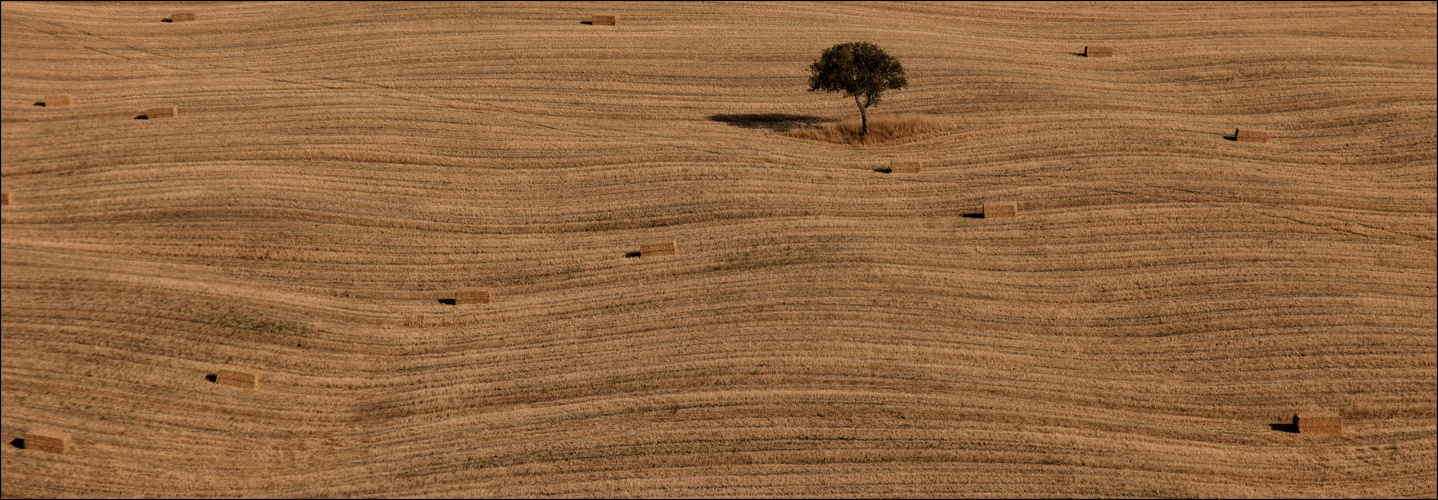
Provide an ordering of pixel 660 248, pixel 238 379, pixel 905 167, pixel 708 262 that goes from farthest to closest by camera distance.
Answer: pixel 905 167
pixel 660 248
pixel 708 262
pixel 238 379

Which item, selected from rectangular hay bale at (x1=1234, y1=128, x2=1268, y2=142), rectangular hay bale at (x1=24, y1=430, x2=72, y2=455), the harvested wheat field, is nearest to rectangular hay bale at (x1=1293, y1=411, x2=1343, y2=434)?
the harvested wheat field

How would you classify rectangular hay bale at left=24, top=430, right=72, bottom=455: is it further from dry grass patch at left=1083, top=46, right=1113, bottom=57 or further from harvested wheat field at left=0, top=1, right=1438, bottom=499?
dry grass patch at left=1083, top=46, right=1113, bottom=57

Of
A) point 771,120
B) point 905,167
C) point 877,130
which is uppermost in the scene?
point 771,120

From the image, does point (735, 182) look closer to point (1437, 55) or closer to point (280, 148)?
point (280, 148)

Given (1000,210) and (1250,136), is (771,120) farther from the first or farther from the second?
(1250,136)

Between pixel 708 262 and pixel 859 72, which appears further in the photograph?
pixel 859 72

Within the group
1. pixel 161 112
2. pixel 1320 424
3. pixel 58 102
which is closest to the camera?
pixel 1320 424

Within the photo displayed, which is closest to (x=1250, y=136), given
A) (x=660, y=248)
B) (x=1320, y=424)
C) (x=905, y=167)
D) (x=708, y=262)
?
(x=905, y=167)

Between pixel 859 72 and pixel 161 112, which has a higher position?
pixel 859 72
